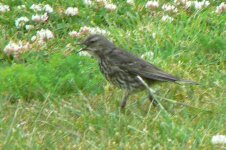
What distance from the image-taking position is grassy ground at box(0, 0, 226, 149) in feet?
24.5

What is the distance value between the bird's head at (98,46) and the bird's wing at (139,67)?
0.13m

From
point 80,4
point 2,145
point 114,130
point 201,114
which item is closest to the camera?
point 2,145

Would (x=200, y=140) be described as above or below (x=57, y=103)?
below

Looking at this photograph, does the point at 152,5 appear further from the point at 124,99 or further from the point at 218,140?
the point at 218,140

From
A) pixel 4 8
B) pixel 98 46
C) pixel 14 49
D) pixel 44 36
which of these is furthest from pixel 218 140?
pixel 4 8

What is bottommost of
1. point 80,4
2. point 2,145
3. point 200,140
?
point 200,140

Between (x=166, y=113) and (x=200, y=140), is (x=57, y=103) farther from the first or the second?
(x=200, y=140)

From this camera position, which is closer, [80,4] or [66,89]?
[66,89]

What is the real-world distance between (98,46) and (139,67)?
53cm

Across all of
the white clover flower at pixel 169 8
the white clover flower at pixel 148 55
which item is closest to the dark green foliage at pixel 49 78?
the white clover flower at pixel 148 55

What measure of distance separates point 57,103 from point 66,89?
387mm

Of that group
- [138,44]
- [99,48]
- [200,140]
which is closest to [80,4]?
[138,44]

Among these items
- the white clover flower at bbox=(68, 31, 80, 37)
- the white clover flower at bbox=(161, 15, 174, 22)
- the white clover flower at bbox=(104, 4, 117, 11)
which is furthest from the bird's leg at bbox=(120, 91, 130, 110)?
the white clover flower at bbox=(104, 4, 117, 11)

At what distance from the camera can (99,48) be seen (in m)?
8.77
